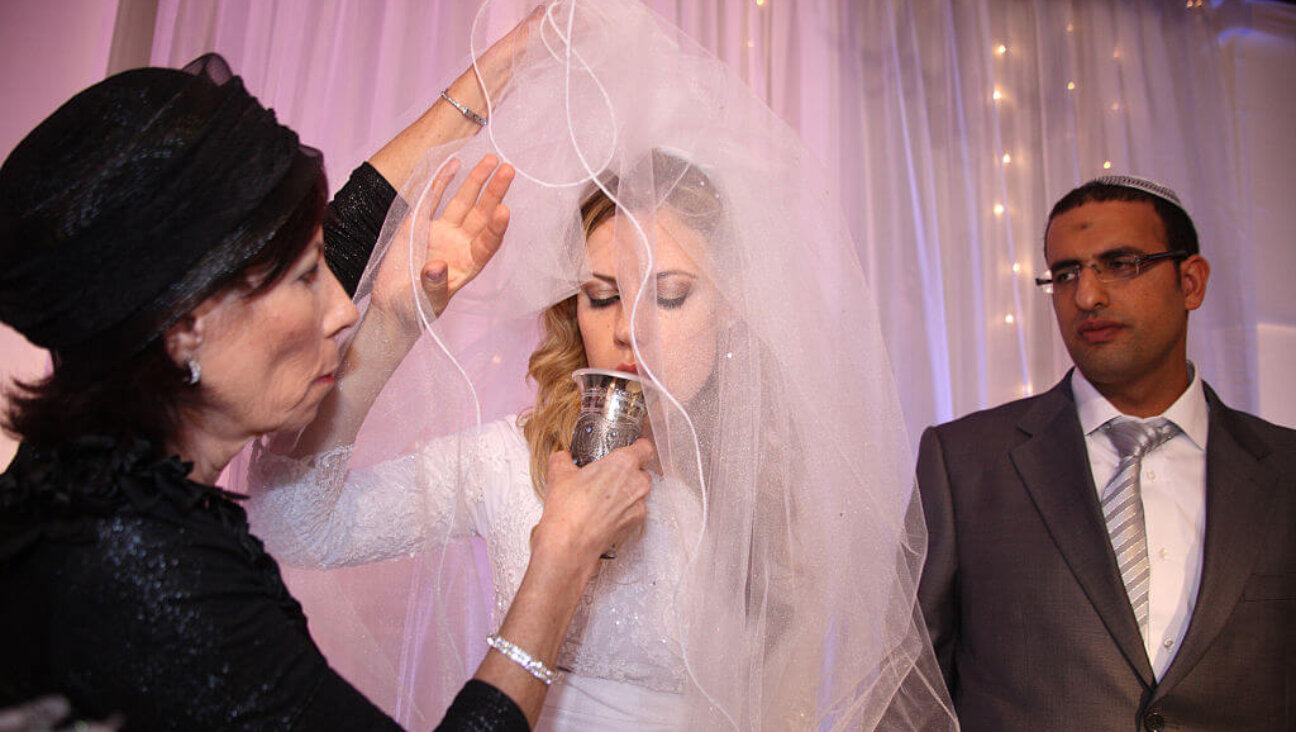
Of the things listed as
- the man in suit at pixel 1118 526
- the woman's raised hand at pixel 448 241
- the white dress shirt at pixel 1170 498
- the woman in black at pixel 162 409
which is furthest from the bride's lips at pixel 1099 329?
the woman in black at pixel 162 409

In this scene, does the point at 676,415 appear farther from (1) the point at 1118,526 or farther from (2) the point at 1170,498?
(2) the point at 1170,498

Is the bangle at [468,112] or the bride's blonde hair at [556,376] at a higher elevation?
the bangle at [468,112]

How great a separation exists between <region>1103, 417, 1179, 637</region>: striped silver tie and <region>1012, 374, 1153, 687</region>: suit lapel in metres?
0.04

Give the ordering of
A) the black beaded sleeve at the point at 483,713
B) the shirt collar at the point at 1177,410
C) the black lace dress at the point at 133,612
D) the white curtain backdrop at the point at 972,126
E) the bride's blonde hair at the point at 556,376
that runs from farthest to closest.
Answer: the white curtain backdrop at the point at 972,126 → the shirt collar at the point at 1177,410 → the bride's blonde hair at the point at 556,376 → the black beaded sleeve at the point at 483,713 → the black lace dress at the point at 133,612

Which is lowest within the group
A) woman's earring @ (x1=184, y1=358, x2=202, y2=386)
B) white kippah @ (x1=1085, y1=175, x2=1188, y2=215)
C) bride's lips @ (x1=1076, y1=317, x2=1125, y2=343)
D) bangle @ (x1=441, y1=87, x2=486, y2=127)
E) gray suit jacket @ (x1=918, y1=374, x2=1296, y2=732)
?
gray suit jacket @ (x1=918, y1=374, x2=1296, y2=732)

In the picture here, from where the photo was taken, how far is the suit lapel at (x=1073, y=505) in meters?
1.81

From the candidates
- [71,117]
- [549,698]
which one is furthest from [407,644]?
[71,117]

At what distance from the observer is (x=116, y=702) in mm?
894

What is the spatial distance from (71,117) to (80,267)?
0.17m

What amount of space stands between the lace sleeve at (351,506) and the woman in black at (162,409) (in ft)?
0.82

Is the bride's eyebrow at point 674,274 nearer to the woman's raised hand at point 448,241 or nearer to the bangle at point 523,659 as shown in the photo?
A: the woman's raised hand at point 448,241

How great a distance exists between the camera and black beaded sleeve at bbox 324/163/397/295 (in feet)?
4.82

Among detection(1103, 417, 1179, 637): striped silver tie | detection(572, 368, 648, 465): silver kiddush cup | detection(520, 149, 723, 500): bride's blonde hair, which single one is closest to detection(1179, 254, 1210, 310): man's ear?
detection(1103, 417, 1179, 637): striped silver tie

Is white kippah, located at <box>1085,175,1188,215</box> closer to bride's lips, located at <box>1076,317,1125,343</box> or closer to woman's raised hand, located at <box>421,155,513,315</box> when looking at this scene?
bride's lips, located at <box>1076,317,1125,343</box>
